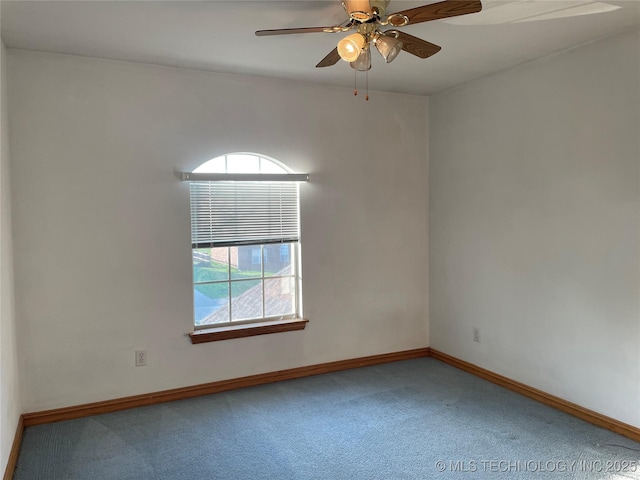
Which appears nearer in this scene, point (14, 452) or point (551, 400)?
point (14, 452)

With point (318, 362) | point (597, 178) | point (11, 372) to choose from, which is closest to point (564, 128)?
point (597, 178)

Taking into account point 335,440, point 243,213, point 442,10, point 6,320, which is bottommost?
point 335,440

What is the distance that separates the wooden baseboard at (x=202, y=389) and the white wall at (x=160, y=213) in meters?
0.05

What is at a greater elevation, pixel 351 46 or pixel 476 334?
pixel 351 46

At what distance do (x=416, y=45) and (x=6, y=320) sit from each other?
2.56 metres

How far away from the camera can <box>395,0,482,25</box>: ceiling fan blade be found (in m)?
1.81

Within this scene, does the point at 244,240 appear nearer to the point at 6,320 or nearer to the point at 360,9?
the point at 6,320

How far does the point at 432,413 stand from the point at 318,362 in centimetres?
106

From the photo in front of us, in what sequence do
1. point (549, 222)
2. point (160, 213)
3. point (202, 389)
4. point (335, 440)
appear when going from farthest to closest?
point (202, 389), point (160, 213), point (549, 222), point (335, 440)

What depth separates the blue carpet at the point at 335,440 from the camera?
2410mm

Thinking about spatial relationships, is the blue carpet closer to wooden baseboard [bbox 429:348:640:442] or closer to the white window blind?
wooden baseboard [bbox 429:348:640:442]

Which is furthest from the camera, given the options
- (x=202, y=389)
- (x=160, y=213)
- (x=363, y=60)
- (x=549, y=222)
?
(x=202, y=389)

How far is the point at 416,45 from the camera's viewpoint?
2.22 meters

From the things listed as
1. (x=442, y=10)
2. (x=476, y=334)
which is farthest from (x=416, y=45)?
(x=476, y=334)
